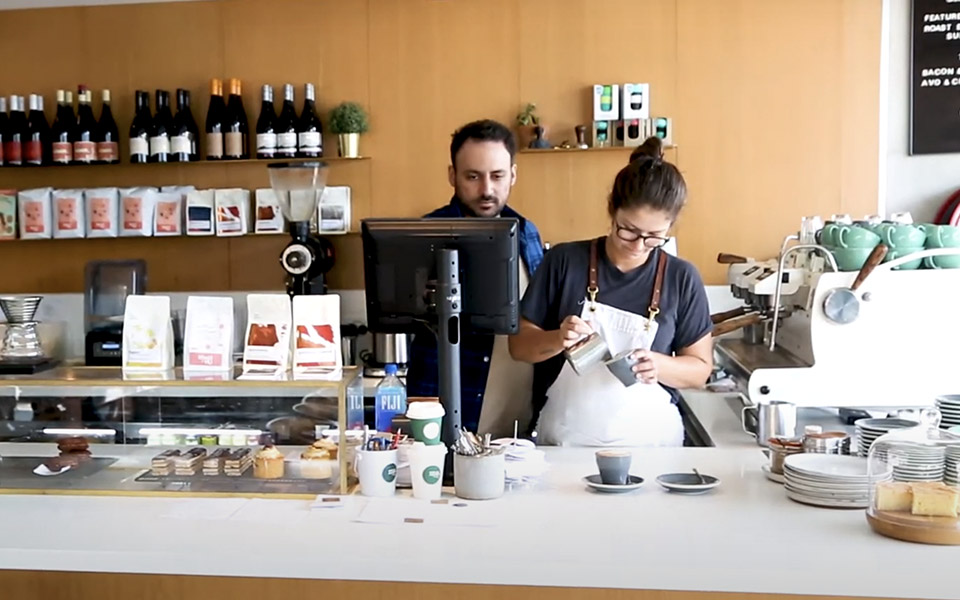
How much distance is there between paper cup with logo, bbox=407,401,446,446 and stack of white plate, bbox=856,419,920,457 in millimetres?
854

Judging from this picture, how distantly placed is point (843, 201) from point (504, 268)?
97.2 inches

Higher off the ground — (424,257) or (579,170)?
(579,170)

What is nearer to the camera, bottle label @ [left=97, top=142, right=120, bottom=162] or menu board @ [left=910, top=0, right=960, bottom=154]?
menu board @ [left=910, top=0, right=960, bottom=154]

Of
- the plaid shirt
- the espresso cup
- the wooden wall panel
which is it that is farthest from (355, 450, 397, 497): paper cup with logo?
the wooden wall panel

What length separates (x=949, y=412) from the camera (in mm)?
2006

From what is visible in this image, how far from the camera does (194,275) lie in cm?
431

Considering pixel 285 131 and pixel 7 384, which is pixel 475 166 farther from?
pixel 285 131

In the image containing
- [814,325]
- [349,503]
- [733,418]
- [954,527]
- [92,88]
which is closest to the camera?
[954,527]

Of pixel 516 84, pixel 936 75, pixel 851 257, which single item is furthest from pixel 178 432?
pixel 936 75

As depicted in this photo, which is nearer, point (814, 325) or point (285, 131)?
point (814, 325)

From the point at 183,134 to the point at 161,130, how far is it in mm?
129

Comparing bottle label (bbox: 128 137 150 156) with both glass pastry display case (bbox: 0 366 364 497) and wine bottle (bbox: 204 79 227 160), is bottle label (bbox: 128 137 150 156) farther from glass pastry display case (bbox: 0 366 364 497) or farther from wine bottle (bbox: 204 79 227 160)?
glass pastry display case (bbox: 0 366 364 497)

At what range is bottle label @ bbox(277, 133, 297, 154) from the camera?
407 centimetres

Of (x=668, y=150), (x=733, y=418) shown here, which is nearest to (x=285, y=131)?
(x=668, y=150)
